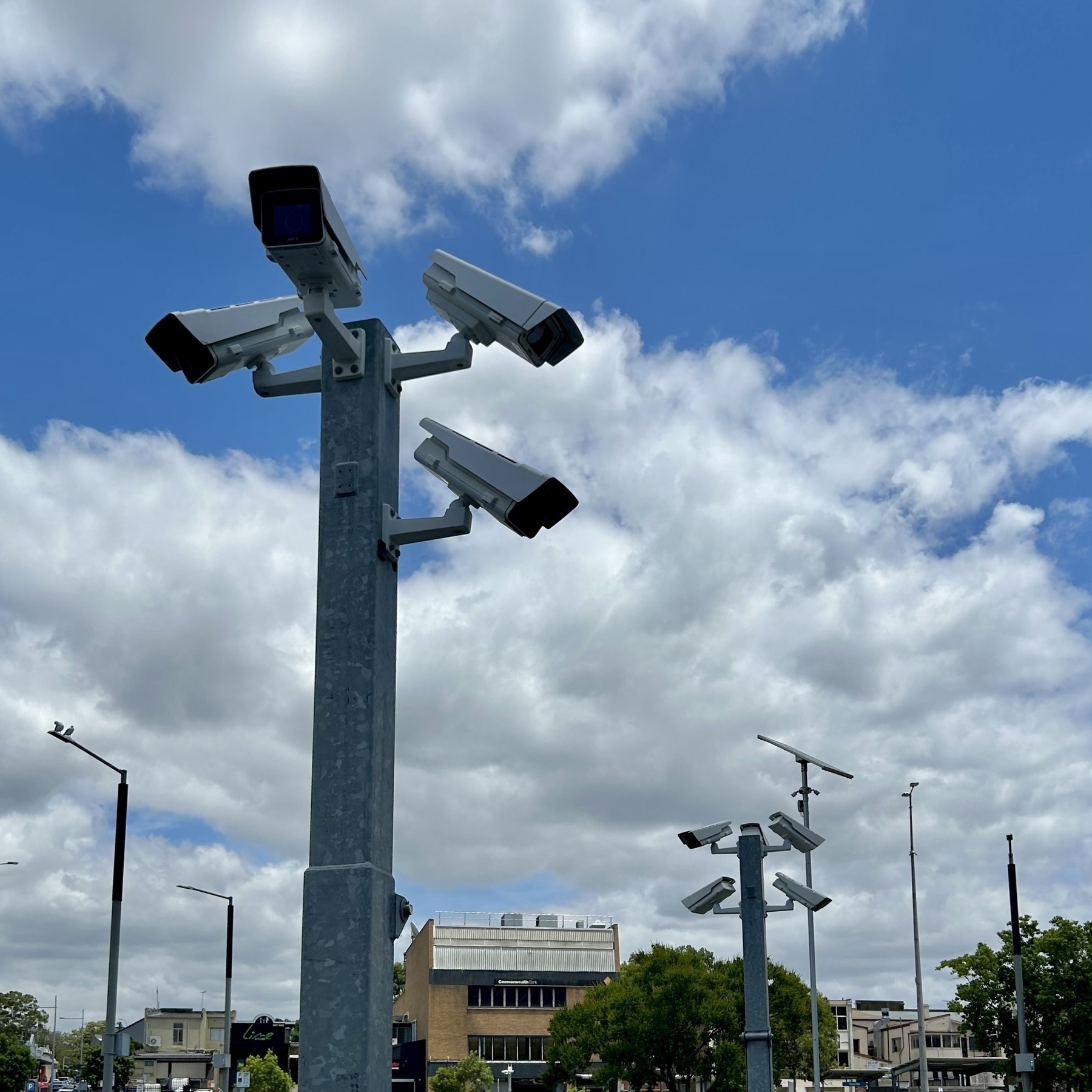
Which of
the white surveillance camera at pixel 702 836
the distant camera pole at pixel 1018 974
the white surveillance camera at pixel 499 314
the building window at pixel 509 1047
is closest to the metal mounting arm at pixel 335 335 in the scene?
the white surveillance camera at pixel 499 314

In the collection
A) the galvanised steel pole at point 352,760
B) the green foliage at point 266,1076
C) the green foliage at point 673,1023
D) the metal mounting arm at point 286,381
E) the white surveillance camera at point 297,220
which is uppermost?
the white surveillance camera at point 297,220

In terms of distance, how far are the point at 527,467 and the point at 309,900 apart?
6.88 feet

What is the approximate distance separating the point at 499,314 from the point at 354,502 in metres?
1.10

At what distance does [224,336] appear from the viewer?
6.72 metres

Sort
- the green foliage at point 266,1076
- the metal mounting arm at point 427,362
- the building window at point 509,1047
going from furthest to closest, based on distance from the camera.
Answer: the building window at point 509,1047 < the green foliage at point 266,1076 < the metal mounting arm at point 427,362

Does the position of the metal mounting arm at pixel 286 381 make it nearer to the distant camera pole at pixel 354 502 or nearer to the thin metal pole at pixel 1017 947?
the distant camera pole at pixel 354 502

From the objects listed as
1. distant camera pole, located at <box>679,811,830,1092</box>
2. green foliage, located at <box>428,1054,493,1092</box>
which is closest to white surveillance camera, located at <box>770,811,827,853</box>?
distant camera pole, located at <box>679,811,830,1092</box>

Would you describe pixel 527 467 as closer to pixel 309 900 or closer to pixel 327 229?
pixel 327 229

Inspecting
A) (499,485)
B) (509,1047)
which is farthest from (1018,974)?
(509,1047)

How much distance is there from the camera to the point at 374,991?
575cm

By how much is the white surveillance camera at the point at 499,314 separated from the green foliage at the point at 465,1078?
242 feet

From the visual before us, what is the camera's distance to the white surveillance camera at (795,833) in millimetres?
20797

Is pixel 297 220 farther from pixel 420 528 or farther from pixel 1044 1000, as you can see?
pixel 1044 1000

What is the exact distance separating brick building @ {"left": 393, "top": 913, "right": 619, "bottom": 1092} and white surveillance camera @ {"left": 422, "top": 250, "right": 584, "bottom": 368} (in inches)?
3117
